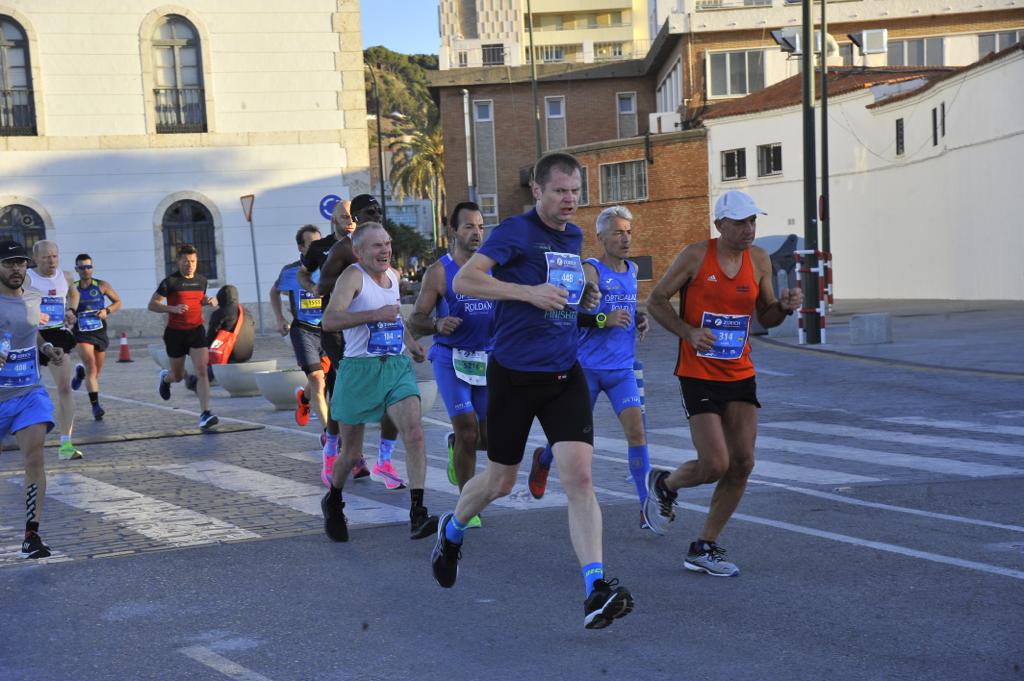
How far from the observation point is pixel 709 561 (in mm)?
6129

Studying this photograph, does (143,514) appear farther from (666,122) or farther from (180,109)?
(666,122)

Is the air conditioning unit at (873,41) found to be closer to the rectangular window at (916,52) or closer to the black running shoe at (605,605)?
the rectangular window at (916,52)

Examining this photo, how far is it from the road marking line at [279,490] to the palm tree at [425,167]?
190 feet

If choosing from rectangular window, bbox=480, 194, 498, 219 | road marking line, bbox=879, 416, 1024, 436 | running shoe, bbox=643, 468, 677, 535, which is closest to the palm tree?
rectangular window, bbox=480, 194, 498, 219

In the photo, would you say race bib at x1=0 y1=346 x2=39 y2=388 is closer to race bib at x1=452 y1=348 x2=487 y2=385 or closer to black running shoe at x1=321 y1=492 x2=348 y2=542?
black running shoe at x1=321 y1=492 x2=348 y2=542

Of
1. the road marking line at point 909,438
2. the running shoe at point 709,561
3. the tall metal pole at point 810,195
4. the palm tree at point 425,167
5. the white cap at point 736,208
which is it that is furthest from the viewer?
the palm tree at point 425,167

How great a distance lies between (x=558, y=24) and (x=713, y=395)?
7095 centimetres

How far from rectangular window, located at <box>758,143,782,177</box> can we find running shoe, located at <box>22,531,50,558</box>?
38.2 metres

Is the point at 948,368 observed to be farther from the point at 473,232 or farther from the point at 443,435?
the point at 473,232

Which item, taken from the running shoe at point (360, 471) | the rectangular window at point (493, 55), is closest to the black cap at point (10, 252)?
the running shoe at point (360, 471)

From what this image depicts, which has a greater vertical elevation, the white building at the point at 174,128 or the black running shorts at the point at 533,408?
the white building at the point at 174,128

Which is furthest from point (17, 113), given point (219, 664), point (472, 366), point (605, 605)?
point (605, 605)

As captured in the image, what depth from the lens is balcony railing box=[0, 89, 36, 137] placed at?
107ft

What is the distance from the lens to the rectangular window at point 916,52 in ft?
163
